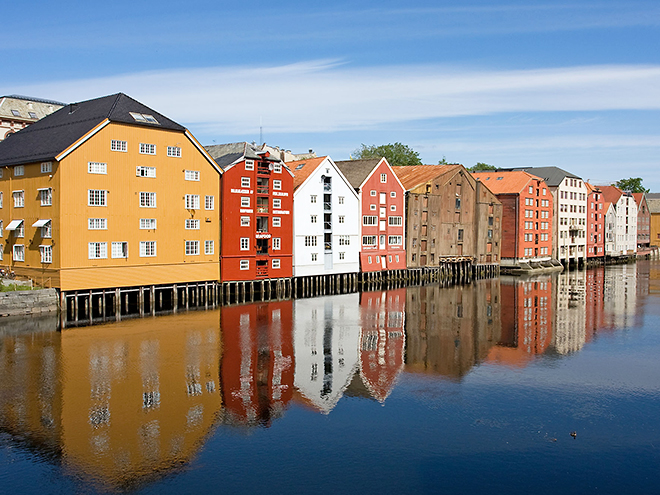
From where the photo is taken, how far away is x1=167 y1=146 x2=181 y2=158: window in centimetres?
5083

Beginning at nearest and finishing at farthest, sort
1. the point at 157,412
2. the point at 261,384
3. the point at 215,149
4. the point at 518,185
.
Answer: the point at 157,412
the point at 261,384
the point at 215,149
the point at 518,185

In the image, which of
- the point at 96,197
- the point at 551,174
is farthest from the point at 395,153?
the point at 96,197

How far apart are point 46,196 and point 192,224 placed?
11.7 meters

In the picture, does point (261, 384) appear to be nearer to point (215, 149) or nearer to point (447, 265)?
point (215, 149)

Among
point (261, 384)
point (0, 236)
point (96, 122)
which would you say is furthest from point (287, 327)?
point (0, 236)

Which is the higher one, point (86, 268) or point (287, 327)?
point (86, 268)

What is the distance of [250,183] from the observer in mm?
57875

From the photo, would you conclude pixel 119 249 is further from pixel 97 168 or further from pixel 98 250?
pixel 97 168

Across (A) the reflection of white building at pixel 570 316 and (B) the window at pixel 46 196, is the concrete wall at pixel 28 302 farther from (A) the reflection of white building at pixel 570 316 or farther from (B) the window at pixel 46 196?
(A) the reflection of white building at pixel 570 316

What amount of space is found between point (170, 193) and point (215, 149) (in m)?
13.5

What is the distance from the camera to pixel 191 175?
2069 inches

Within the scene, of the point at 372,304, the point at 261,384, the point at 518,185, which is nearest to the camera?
the point at 261,384

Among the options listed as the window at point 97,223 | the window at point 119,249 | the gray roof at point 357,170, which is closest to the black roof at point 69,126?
the window at point 97,223

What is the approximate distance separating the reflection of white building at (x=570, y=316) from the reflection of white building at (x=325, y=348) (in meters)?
13.3
